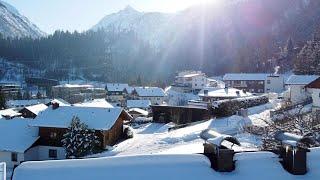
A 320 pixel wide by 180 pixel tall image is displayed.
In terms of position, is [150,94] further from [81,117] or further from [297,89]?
[81,117]

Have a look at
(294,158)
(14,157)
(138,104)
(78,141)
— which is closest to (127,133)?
(78,141)

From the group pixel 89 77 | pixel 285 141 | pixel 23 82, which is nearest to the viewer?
pixel 285 141

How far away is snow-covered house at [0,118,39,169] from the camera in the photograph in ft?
123

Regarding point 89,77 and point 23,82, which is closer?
point 23,82

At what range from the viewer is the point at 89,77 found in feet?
587

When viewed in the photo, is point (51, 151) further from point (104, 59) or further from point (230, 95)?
point (104, 59)

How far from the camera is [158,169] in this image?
9594 millimetres

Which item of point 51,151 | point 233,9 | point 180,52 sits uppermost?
point 233,9

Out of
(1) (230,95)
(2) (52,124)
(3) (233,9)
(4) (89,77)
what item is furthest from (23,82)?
(2) (52,124)

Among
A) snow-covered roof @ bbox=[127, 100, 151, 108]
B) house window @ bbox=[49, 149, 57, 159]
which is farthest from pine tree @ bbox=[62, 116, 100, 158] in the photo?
snow-covered roof @ bbox=[127, 100, 151, 108]

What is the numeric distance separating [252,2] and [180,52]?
3697 cm

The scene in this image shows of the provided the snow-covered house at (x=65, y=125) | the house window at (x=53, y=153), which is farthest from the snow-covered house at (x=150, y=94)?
the house window at (x=53, y=153)

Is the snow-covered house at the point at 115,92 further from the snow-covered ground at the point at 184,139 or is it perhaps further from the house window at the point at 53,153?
the snow-covered ground at the point at 184,139

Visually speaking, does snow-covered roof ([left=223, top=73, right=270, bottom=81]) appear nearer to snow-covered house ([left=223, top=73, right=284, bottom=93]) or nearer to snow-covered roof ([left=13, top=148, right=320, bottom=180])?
snow-covered house ([left=223, top=73, right=284, bottom=93])
